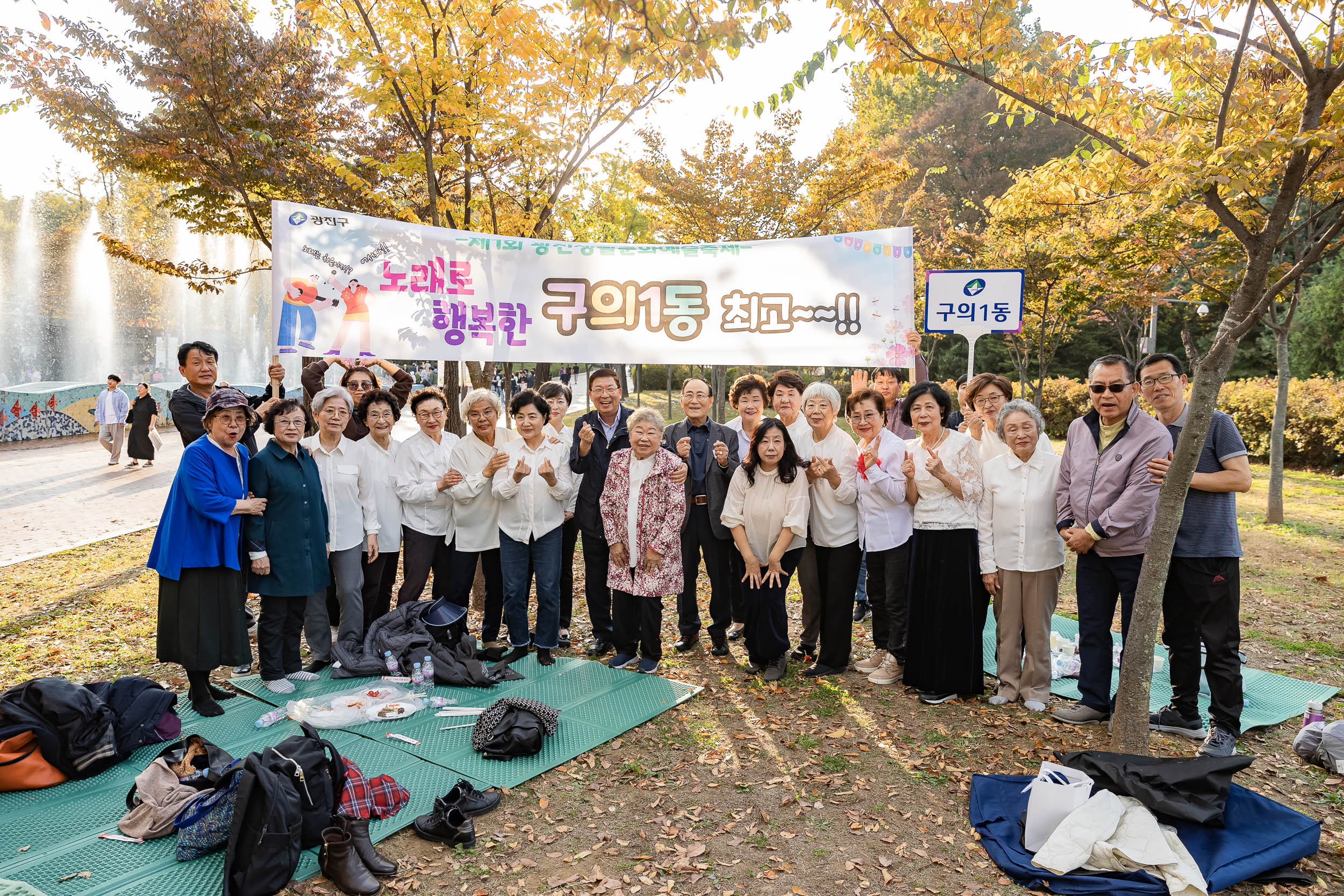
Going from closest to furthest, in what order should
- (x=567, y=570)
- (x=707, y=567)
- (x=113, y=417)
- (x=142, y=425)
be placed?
(x=707, y=567), (x=567, y=570), (x=142, y=425), (x=113, y=417)

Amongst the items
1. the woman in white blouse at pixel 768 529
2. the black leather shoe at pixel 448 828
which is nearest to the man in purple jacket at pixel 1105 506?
the woman in white blouse at pixel 768 529

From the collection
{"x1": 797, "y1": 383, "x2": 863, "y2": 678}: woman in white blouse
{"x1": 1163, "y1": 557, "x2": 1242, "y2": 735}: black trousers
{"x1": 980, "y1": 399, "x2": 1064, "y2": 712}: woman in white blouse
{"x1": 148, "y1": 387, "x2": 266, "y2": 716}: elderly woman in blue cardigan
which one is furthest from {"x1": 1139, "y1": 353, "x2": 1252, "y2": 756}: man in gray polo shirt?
{"x1": 148, "y1": 387, "x2": 266, "y2": 716}: elderly woman in blue cardigan

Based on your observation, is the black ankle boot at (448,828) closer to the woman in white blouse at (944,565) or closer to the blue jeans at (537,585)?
the blue jeans at (537,585)

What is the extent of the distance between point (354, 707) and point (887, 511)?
143 inches

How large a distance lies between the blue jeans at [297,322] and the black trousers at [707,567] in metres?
3.20

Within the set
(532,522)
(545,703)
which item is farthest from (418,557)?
(545,703)

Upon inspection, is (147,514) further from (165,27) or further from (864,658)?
(864,658)

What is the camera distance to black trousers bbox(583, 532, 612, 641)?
5.71 metres

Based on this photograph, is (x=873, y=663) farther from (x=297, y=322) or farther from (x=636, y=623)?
(x=297, y=322)

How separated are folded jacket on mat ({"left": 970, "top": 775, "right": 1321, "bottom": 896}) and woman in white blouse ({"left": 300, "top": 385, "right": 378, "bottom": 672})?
13.7 ft

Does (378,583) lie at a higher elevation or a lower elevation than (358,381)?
lower

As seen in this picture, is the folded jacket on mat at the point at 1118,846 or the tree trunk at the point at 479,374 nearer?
the folded jacket on mat at the point at 1118,846

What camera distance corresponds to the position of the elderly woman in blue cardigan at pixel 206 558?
4.40m

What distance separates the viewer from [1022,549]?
4629mm
